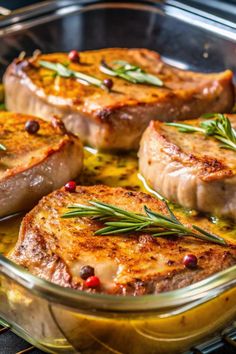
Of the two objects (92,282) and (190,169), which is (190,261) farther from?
(190,169)

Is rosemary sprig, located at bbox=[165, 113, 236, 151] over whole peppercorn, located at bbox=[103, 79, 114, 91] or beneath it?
over

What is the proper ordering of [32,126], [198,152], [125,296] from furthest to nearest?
[32,126] → [198,152] → [125,296]

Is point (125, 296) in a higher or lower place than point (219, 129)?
higher

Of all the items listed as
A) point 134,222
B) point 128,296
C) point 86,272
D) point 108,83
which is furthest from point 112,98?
point 128,296

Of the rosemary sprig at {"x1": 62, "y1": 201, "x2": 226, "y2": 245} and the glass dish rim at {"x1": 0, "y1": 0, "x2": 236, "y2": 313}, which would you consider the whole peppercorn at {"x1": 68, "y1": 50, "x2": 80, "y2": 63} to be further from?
the glass dish rim at {"x1": 0, "y1": 0, "x2": 236, "y2": 313}

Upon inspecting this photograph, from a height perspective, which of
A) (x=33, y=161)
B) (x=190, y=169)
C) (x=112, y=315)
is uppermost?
(x=112, y=315)

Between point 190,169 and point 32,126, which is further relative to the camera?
point 32,126

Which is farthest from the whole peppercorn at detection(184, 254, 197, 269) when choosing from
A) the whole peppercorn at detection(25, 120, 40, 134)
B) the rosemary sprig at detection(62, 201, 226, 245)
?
the whole peppercorn at detection(25, 120, 40, 134)
